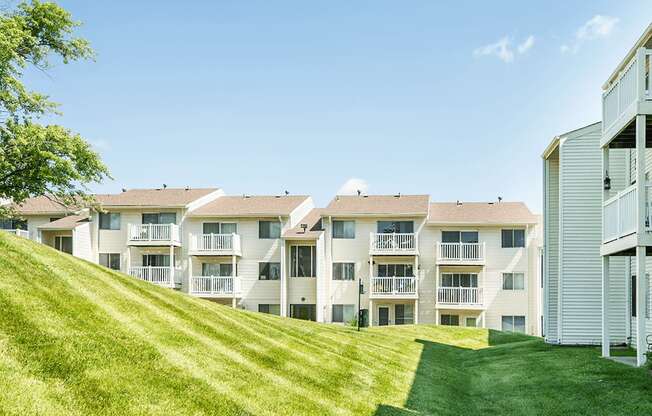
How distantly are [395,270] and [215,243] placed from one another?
1031cm

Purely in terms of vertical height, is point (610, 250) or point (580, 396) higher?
point (610, 250)

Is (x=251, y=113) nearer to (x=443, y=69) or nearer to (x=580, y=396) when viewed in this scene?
(x=443, y=69)

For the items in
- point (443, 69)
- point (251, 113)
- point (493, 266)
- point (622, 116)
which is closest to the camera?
point (622, 116)

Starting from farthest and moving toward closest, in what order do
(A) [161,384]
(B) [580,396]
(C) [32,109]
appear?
(C) [32,109] → (B) [580,396] → (A) [161,384]

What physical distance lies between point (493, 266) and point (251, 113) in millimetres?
15961

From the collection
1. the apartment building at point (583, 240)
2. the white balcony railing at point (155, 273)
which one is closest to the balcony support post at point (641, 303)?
the apartment building at point (583, 240)

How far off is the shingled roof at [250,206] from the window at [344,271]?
165 inches

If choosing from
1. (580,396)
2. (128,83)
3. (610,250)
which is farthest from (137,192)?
(580,396)

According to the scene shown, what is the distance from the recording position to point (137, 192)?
4503 centimetres

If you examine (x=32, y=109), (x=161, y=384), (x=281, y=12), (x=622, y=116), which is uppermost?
(x=281, y=12)

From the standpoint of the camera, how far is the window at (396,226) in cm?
4062

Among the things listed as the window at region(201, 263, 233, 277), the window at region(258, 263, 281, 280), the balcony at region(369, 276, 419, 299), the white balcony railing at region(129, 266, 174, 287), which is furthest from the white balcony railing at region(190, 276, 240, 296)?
the balcony at region(369, 276, 419, 299)

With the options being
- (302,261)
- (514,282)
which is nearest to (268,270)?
(302,261)

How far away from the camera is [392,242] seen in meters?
40.2
